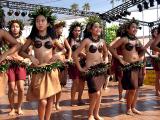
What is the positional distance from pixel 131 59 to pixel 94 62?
818mm

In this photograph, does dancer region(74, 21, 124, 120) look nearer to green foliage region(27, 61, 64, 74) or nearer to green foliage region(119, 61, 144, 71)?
green foliage region(119, 61, 144, 71)

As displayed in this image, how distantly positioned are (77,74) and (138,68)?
76.8 inches

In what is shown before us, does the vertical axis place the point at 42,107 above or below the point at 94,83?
below

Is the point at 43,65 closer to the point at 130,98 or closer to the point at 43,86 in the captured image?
the point at 43,86

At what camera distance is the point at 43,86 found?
15.9 ft

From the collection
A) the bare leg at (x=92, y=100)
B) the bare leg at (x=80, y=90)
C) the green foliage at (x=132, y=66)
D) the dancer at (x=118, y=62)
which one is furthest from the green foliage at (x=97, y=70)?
the bare leg at (x=80, y=90)

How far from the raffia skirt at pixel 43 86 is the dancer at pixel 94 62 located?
0.73 meters

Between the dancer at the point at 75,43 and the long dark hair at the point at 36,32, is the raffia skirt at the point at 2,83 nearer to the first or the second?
the long dark hair at the point at 36,32

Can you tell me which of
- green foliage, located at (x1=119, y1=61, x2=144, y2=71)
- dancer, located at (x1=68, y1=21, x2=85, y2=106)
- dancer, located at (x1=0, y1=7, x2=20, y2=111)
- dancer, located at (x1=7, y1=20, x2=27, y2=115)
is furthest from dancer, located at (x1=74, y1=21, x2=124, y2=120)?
dancer, located at (x1=68, y1=21, x2=85, y2=106)

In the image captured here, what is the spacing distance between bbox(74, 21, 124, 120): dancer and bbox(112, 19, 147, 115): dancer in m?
0.56

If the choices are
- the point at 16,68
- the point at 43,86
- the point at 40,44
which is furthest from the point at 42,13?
the point at 16,68

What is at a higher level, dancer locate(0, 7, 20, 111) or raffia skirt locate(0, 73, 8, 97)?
dancer locate(0, 7, 20, 111)

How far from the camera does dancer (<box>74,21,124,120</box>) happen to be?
5.60 m

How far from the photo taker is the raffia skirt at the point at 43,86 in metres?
4.81
